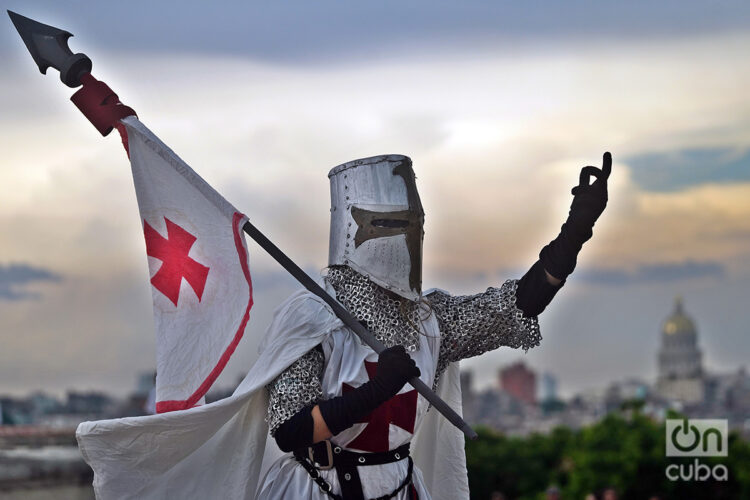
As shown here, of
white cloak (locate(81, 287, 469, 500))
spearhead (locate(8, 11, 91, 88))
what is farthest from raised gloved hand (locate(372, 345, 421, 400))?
spearhead (locate(8, 11, 91, 88))

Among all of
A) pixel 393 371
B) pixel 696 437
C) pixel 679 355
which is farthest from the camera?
pixel 679 355

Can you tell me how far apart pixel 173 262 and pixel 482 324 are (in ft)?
4.84

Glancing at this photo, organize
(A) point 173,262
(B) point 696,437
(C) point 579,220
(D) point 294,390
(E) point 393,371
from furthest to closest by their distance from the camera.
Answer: (B) point 696,437
(C) point 579,220
(A) point 173,262
(D) point 294,390
(E) point 393,371

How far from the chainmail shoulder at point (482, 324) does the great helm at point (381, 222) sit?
40 centimetres

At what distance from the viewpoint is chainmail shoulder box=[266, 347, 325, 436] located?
5.70 metres

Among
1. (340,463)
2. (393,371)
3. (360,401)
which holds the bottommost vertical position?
(340,463)

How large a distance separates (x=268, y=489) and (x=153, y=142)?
1.58 m

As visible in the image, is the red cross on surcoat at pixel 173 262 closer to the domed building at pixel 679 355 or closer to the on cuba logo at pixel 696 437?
the on cuba logo at pixel 696 437

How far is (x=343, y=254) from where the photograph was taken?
602 cm

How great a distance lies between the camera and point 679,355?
7505 inches

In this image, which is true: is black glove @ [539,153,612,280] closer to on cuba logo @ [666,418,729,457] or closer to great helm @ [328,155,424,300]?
great helm @ [328,155,424,300]

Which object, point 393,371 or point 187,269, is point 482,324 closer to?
point 393,371

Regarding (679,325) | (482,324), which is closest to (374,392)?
(482,324)

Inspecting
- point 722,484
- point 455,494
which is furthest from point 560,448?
point 455,494
